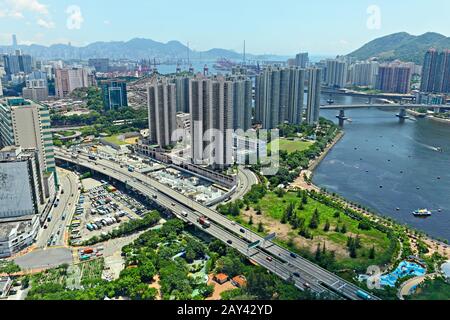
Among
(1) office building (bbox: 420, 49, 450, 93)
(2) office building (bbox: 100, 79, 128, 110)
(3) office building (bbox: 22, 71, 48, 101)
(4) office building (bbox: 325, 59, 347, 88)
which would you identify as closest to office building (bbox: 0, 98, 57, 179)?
(2) office building (bbox: 100, 79, 128, 110)

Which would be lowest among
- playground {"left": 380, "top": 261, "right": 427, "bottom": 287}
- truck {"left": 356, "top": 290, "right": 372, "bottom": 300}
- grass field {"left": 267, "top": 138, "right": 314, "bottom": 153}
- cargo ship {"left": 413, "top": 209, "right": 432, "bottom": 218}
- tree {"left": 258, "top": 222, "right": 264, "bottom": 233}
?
cargo ship {"left": 413, "top": 209, "right": 432, "bottom": 218}

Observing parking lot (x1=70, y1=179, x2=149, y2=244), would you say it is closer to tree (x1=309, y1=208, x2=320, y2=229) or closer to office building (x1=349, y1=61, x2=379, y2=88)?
tree (x1=309, y1=208, x2=320, y2=229)

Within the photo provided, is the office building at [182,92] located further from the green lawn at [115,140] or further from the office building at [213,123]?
the office building at [213,123]

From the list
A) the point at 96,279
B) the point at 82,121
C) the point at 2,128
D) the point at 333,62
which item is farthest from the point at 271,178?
the point at 333,62

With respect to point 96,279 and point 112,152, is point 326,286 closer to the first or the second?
point 96,279

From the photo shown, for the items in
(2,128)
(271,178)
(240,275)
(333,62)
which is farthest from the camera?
(333,62)

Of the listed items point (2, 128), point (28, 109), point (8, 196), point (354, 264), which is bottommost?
point (354, 264)

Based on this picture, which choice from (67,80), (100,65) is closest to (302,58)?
(100,65)
